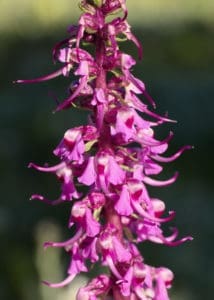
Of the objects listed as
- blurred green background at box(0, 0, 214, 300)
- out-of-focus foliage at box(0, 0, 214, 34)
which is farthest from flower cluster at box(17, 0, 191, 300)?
out-of-focus foliage at box(0, 0, 214, 34)

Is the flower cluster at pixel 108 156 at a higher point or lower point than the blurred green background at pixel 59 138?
higher

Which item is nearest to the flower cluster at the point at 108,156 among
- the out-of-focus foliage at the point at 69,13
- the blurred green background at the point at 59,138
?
the blurred green background at the point at 59,138

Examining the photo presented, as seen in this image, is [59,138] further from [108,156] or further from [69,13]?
[69,13]

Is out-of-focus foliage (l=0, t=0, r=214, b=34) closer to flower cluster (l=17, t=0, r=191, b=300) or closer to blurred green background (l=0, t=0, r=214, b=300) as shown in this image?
blurred green background (l=0, t=0, r=214, b=300)

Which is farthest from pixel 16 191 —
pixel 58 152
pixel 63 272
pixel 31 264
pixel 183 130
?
pixel 58 152

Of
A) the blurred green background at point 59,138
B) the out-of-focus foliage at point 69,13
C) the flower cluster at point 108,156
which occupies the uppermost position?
the flower cluster at point 108,156

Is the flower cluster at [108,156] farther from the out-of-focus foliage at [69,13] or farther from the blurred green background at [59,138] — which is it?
the out-of-focus foliage at [69,13]
